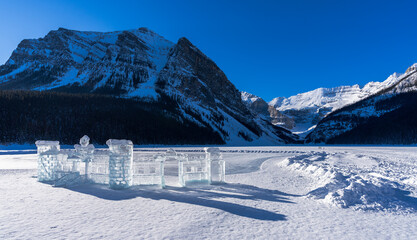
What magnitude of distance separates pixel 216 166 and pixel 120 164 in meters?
5.38

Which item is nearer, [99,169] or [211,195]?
[211,195]

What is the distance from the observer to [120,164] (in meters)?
12.8

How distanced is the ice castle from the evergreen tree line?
8679 cm

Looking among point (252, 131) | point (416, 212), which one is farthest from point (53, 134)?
point (252, 131)

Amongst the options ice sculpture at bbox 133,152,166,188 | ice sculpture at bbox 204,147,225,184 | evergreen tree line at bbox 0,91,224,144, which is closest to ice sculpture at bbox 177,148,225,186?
ice sculpture at bbox 204,147,225,184

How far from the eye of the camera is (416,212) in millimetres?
8812

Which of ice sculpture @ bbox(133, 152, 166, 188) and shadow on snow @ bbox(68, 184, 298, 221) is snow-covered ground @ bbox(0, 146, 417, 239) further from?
ice sculpture @ bbox(133, 152, 166, 188)

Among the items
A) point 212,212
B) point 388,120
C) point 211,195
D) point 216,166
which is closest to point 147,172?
point 216,166

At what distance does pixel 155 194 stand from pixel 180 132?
404 ft

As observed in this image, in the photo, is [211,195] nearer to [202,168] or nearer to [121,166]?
[202,168]

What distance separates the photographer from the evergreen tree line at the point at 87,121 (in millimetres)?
91438

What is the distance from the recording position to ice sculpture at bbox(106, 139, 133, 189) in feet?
41.4

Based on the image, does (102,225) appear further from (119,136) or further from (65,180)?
(119,136)

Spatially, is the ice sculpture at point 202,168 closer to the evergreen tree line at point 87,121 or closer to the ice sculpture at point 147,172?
the ice sculpture at point 147,172
